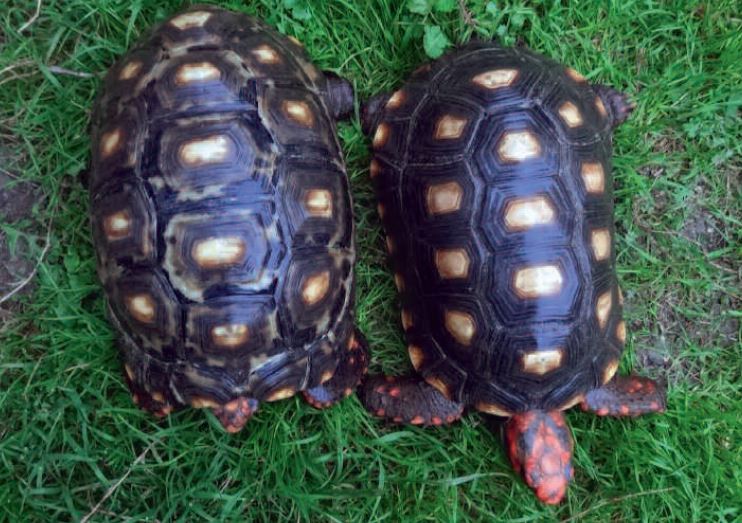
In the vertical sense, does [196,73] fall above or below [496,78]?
above

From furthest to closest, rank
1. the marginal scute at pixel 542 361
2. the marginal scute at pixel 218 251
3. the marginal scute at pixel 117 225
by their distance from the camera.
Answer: the marginal scute at pixel 542 361
the marginal scute at pixel 117 225
the marginal scute at pixel 218 251

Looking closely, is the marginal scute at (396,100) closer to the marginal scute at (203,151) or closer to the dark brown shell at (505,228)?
the dark brown shell at (505,228)

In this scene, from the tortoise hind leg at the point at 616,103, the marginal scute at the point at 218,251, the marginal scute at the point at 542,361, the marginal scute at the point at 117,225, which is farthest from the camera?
the tortoise hind leg at the point at 616,103

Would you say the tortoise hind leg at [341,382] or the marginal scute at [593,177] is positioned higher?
the marginal scute at [593,177]

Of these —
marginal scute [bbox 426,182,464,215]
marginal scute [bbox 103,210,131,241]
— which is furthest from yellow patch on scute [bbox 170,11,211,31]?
marginal scute [bbox 426,182,464,215]

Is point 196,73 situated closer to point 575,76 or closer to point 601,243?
point 575,76

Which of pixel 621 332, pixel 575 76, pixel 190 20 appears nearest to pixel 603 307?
pixel 621 332

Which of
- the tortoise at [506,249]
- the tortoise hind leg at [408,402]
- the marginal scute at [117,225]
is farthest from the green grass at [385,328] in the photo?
the marginal scute at [117,225]
